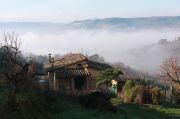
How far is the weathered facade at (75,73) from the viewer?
57.3 m

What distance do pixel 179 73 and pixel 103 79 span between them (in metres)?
14.4

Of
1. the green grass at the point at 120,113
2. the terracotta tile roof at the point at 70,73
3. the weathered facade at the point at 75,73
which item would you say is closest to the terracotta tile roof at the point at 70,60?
the weathered facade at the point at 75,73

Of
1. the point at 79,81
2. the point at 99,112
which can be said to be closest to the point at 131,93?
the point at 99,112

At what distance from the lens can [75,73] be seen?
190 feet

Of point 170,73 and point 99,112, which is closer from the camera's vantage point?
point 99,112

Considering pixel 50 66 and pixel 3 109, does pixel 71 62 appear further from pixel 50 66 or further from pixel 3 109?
pixel 3 109

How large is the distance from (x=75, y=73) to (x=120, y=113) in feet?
89.9

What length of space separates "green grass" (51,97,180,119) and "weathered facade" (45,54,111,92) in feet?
58.3

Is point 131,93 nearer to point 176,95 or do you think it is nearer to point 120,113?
point 176,95

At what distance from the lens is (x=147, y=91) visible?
138 feet

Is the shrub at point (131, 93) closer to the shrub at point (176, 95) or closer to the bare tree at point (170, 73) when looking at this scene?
the shrub at point (176, 95)

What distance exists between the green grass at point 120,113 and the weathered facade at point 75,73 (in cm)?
1778

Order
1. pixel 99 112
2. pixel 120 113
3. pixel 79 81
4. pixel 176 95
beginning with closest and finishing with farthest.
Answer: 1. pixel 99 112
2. pixel 120 113
3. pixel 176 95
4. pixel 79 81

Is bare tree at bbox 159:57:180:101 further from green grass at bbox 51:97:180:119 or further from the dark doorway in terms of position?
green grass at bbox 51:97:180:119
